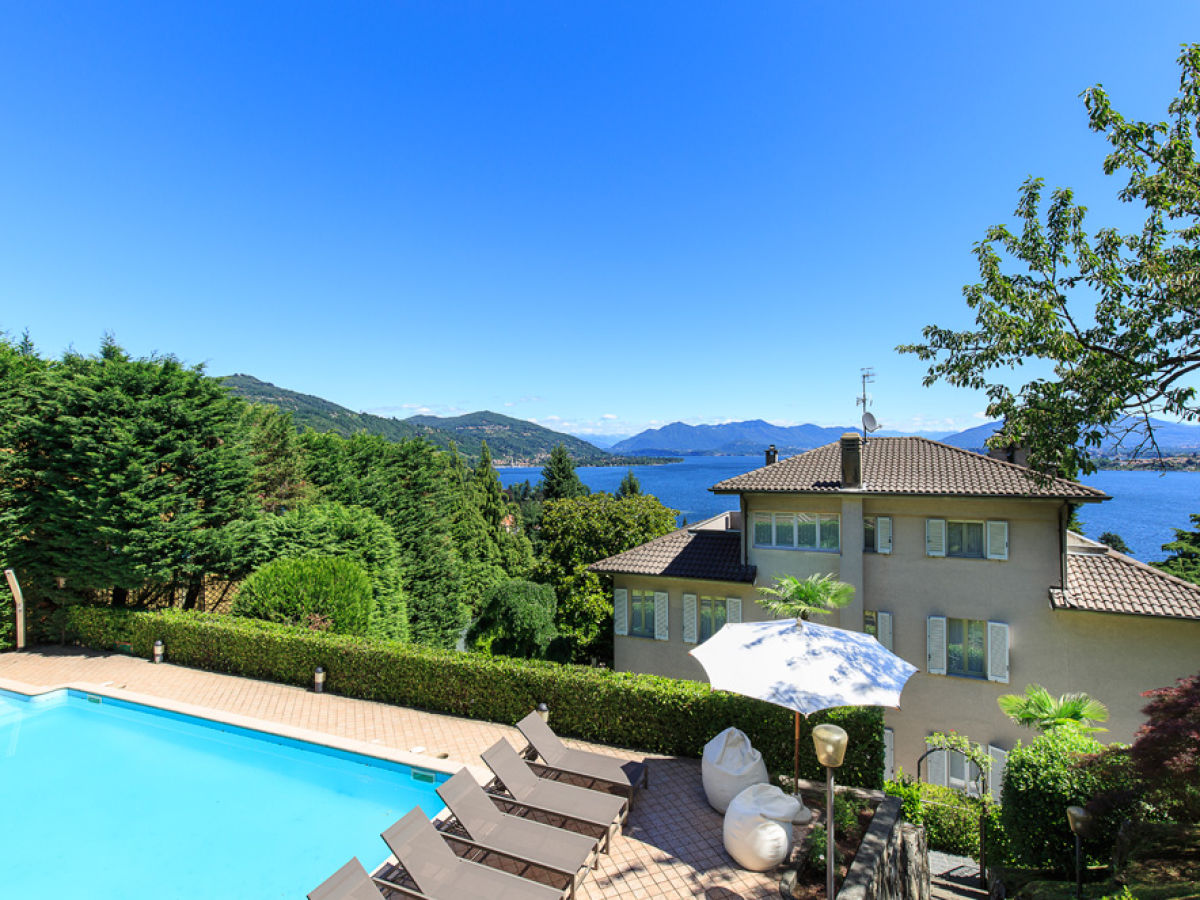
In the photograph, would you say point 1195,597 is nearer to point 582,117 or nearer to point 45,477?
point 582,117

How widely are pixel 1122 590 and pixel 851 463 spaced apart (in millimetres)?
6570

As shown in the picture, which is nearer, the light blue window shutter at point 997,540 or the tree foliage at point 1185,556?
the light blue window shutter at point 997,540

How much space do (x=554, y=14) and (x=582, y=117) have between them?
4.08 m

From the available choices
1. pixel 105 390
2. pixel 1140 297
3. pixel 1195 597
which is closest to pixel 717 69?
pixel 1140 297

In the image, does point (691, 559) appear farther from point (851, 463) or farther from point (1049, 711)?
point (1049, 711)

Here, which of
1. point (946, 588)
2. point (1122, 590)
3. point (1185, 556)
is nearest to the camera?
point (1122, 590)

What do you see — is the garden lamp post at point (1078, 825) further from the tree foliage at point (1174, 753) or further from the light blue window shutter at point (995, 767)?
the light blue window shutter at point (995, 767)

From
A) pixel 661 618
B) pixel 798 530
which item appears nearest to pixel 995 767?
pixel 798 530

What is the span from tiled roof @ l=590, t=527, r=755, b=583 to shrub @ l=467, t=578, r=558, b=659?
6.70 m

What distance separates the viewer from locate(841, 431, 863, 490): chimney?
14484 mm

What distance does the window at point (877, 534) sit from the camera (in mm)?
14562

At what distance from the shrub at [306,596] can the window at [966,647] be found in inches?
643

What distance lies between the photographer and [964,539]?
550 inches

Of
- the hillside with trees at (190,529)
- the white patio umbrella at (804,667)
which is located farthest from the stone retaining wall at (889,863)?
the hillside with trees at (190,529)
